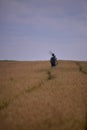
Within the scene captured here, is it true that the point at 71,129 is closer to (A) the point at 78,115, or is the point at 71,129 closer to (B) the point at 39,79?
(A) the point at 78,115

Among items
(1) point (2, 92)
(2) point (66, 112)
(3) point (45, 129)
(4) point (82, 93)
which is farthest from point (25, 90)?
(3) point (45, 129)

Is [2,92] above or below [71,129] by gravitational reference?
above

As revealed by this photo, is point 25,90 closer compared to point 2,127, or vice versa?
point 2,127

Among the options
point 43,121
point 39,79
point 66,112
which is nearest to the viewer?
point 43,121

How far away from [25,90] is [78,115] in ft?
11.7

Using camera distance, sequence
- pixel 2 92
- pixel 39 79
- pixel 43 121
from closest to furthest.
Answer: pixel 43 121
pixel 2 92
pixel 39 79

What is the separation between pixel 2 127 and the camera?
7168 millimetres

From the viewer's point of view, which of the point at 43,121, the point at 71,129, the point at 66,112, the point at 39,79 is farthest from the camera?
the point at 39,79

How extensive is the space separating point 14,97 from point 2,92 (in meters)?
0.96

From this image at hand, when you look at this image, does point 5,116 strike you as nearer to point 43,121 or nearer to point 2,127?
point 2,127

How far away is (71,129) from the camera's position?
691cm

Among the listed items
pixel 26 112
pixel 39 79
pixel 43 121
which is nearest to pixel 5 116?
pixel 26 112

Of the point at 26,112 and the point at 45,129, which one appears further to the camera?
the point at 26,112

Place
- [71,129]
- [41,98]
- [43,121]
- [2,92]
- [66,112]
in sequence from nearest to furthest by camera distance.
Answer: [71,129] < [43,121] < [66,112] < [41,98] < [2,92]
